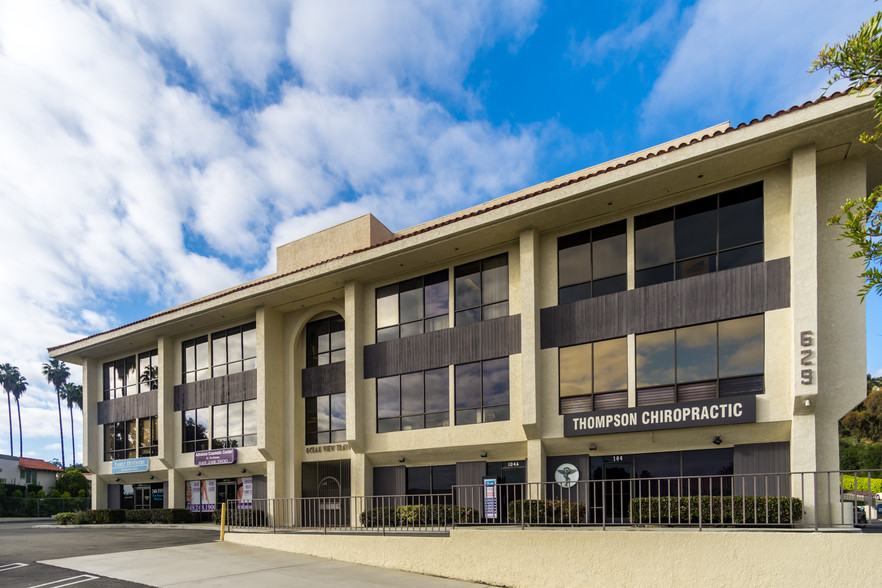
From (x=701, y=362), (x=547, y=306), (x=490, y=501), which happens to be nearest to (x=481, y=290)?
(x=547, y=306)

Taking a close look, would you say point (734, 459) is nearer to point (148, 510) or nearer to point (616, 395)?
point (616, 395)

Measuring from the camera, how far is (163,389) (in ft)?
Answer: 99.4

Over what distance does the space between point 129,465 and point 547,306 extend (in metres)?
24.6

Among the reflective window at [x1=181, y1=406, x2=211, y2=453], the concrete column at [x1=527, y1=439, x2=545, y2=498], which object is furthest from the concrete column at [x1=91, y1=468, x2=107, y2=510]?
the concrete column at [x1=527, y1=439, x2=545, y2=498]

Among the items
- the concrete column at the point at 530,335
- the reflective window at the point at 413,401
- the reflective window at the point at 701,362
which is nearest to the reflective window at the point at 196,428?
the reflective window at the point at 413,401

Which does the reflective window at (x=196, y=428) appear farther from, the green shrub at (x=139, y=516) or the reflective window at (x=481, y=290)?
the reflective window at (x=481, y=290)

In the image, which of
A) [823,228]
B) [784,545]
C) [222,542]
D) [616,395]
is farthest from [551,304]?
[222,542]

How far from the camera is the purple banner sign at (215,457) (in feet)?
89.2

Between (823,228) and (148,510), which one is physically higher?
(823,228)

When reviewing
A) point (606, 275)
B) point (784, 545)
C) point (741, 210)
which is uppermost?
point (741, 210)

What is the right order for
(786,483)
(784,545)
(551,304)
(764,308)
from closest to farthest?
(784,545) → (786,483) → (764,308) → (551,304)

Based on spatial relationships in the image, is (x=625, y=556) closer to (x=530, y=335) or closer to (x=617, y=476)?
(x=617, y=476)

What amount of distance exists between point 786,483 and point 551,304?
25.3 feet

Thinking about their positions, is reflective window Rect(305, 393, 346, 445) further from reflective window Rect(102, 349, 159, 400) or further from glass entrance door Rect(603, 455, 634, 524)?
glass entrance door Rect(603, 455, 634, 524)
